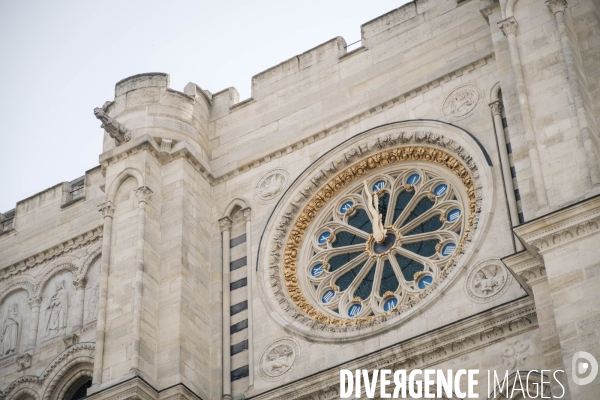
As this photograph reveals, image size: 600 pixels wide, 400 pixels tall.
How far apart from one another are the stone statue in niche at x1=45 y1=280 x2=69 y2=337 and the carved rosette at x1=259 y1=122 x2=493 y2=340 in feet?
13.8

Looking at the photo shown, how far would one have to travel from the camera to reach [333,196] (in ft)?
76.3

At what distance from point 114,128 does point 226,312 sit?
415cm

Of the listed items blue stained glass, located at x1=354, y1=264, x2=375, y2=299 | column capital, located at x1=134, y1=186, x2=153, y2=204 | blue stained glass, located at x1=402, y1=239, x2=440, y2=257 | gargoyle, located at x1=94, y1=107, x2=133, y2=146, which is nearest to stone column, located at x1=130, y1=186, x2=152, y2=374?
column capital, located at x1=134, y1=186, x2=153, y2=204

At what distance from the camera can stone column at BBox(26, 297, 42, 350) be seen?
24531 millimetres

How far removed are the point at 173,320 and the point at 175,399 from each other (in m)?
1.62

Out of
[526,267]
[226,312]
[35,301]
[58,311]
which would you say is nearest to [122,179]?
[58,311]

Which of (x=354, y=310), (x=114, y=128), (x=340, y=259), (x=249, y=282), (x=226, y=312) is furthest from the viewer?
(x=114, y=128)

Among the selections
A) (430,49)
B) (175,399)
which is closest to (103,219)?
(175,399)

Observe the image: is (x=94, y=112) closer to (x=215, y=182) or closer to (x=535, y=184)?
(x=215, y=182)

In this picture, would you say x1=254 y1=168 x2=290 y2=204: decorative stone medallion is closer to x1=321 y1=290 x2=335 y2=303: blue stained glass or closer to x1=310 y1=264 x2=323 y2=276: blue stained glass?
x1=310 y1=264 x2=323 y2=276: blue stained glass

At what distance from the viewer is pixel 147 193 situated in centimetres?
2342

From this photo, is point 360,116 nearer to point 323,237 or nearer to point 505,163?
point 323,237

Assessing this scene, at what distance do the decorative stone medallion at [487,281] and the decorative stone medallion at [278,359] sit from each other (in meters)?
3.07

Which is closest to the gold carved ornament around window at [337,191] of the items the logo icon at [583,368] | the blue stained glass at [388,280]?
the blue stained glass at [388,280]
